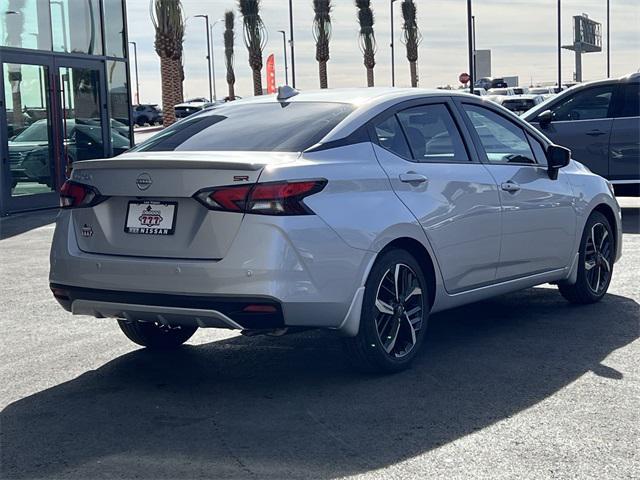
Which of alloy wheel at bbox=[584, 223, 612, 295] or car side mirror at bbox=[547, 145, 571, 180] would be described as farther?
alloy wheel at bbox=[584, 223, 612, 295]

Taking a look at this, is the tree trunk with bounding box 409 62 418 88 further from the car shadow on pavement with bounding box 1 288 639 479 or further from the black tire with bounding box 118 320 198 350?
the black tire with bounding box 118 320 198 350

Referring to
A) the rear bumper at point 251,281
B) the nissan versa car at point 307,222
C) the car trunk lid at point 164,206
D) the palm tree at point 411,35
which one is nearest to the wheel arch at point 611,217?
the nissan versa car at point 307,222

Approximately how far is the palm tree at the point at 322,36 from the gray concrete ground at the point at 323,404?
176 ft

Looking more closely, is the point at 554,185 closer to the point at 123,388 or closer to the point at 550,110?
the point at 123,388

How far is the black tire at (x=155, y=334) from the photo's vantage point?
22.1 ft

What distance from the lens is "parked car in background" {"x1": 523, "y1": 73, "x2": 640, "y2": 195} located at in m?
14.8

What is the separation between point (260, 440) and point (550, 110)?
11485 mm

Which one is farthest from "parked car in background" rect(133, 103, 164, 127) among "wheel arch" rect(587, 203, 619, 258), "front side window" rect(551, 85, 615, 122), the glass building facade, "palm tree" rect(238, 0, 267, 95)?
"wheel arch" rect(587, 203, 619, 258)

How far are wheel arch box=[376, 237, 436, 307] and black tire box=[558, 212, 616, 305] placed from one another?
6.47ft

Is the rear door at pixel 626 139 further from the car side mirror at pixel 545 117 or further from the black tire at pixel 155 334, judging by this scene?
the black tire at pixel 155 334

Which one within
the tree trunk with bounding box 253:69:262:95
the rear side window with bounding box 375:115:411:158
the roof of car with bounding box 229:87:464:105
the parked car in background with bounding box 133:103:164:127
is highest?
the tree trunk with bounding box 253:69:262:95

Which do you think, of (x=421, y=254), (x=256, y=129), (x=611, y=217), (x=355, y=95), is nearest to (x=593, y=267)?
(x=611, y=217)

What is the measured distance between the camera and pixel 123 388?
5914 mm

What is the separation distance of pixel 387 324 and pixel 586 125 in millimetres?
9787
